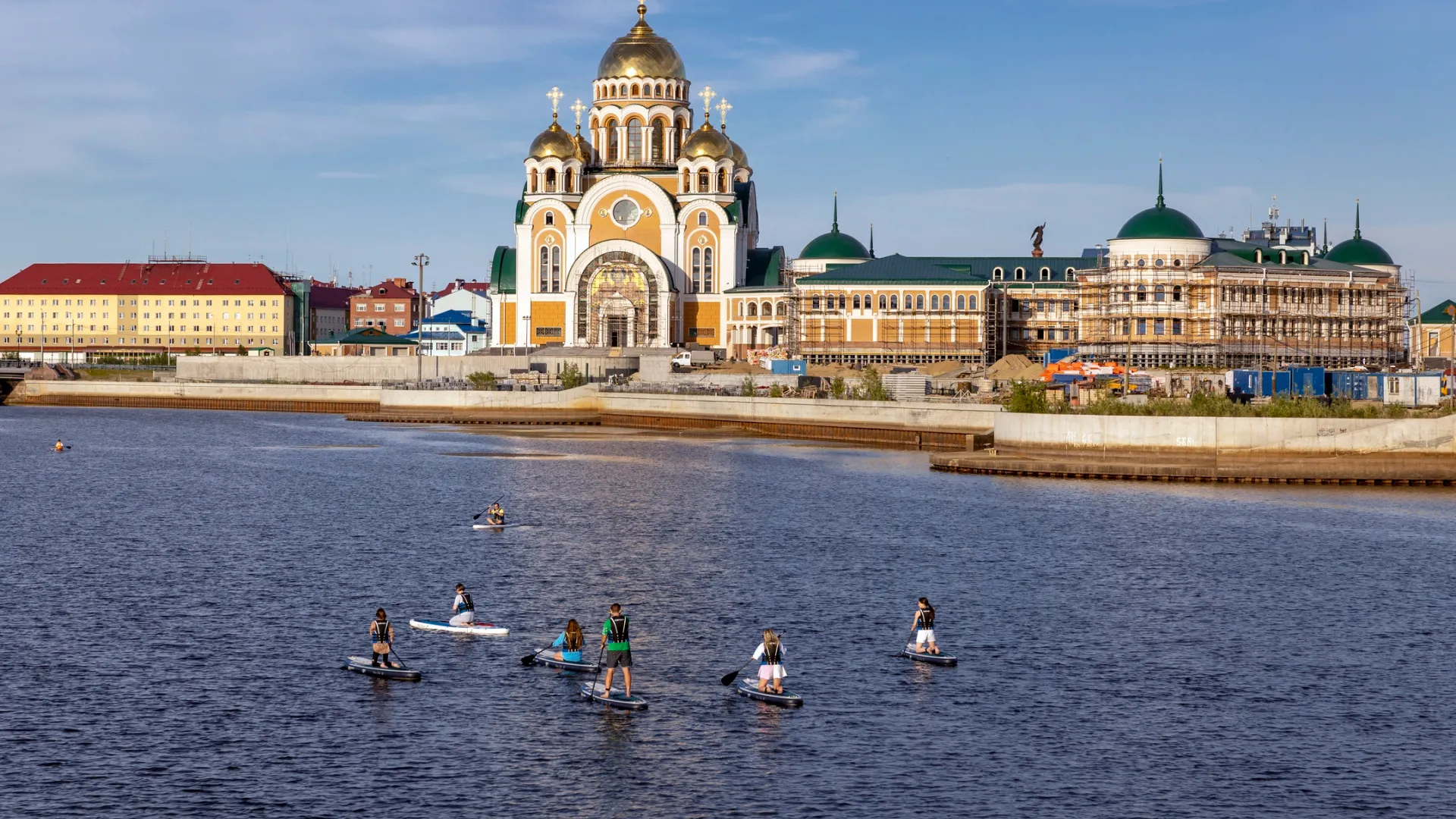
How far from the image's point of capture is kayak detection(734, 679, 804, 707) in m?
31.8

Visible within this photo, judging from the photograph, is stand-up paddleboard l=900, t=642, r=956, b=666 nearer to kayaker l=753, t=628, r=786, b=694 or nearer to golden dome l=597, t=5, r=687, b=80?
kayaker l=753, t=628, r=786, b=694

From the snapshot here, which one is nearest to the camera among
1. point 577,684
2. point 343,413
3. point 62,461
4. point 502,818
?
point 502,818

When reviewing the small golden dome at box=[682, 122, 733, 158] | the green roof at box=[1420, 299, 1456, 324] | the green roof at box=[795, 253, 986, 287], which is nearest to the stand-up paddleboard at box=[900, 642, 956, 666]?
the green roof at box=[795, 253, 986, 287]

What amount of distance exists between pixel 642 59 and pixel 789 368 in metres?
38.8

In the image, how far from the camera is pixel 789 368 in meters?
126

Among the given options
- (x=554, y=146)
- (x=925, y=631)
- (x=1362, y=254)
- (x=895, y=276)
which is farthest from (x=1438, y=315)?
(x=925, y=631)

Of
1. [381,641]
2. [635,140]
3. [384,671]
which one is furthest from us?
[635,140]

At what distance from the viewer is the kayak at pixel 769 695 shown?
31844 millimetres

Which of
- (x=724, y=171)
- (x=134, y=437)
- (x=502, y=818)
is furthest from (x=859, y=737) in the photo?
(x=724, y=171)

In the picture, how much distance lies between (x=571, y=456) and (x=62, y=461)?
25401 millimetres

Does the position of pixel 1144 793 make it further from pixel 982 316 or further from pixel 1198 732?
pixel 982 316

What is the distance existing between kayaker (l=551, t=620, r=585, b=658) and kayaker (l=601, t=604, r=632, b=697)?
234cm

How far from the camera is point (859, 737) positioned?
3002 cm

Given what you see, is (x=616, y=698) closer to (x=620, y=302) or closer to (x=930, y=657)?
(x=930, y=657)
